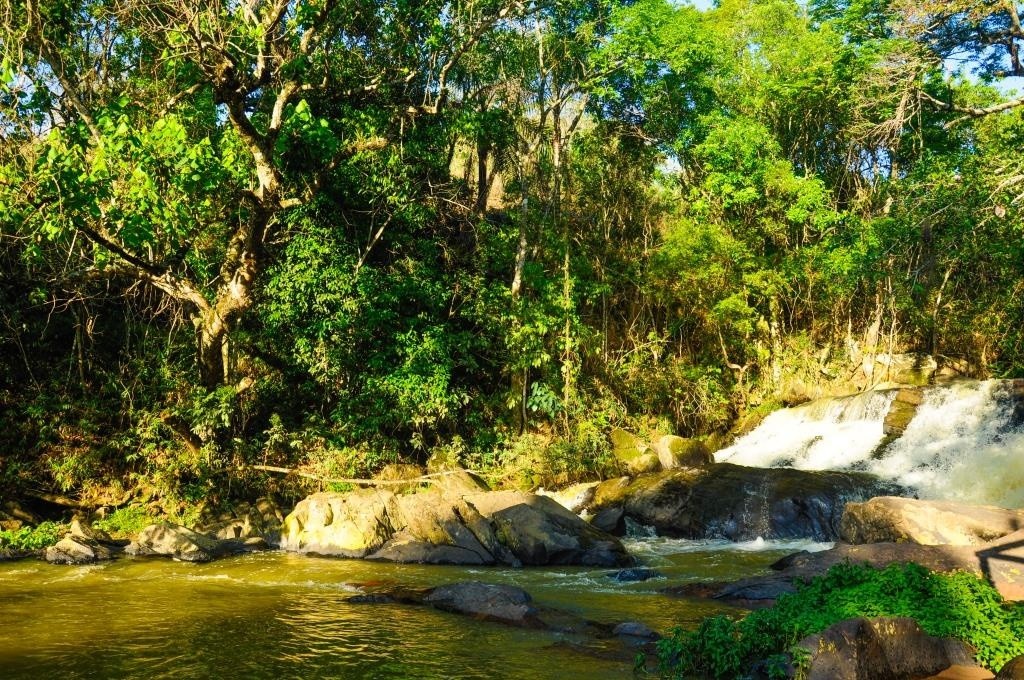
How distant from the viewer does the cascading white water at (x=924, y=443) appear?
14273 mm

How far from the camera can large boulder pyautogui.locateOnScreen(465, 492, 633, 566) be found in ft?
38.1

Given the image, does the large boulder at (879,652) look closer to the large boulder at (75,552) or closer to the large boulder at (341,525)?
the large boulder at (341,525)

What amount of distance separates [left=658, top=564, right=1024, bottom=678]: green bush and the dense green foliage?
25.6ft

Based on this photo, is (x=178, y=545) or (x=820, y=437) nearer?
(x=178, y=545)

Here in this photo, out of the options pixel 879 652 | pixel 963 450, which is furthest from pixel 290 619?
pixel 963 450

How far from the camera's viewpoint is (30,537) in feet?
Answer: 39.4

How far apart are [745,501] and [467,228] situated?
10035 mm

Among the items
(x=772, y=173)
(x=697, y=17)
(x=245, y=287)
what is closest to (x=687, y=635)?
(x=245, y=287)

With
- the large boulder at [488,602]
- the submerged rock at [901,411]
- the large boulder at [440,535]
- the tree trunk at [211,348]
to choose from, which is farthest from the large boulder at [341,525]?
the submerged rock at [901,411]

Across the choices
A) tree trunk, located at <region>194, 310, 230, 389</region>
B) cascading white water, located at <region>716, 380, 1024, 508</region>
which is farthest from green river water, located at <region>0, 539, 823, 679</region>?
cascading white water, located at <region>716, 380, 1024, 508</region>

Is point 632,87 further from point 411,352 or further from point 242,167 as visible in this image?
point 242,167

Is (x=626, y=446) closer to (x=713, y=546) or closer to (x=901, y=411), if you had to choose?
(x=713, y=546)

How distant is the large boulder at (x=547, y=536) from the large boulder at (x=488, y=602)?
124 inches

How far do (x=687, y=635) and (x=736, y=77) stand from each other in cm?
2239
